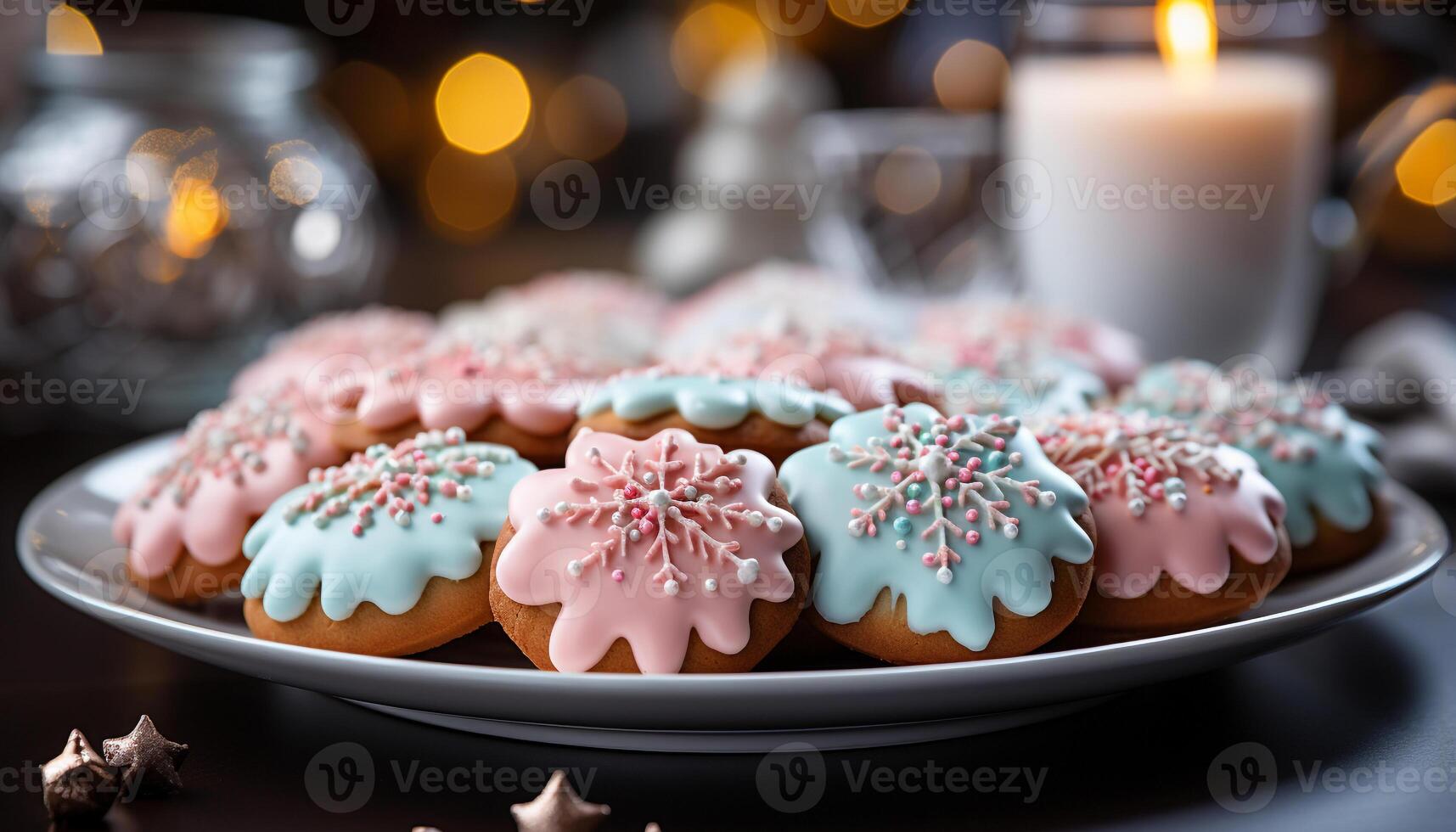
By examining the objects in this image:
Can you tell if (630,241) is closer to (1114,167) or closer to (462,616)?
(1114,167)

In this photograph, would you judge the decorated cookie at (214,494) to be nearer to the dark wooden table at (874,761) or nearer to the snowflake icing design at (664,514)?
the dark wooden table at (874,761)

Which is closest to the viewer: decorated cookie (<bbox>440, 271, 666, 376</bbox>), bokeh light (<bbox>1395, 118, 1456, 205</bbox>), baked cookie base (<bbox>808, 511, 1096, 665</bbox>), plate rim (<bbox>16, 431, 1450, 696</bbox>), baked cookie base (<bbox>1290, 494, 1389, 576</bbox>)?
plate rim (<bbox>16, 431, 1450, 696</bbox>)

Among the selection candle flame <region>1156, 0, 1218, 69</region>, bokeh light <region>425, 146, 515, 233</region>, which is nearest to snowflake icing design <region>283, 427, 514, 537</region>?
candle flame <region>1156, 0, 1218, 69</region>

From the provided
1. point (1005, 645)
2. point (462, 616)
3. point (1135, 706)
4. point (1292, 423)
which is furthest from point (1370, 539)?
point (462, 616)

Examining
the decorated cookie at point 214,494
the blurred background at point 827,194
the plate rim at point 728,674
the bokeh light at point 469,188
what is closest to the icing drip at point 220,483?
the decorated cookie at point 214,494

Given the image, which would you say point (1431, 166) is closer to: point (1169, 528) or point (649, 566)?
point (1169, 528)

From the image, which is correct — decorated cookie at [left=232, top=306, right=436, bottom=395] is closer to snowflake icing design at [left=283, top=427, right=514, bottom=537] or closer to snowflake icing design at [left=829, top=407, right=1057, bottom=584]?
snowflake icing design at [left=283, top=427, right=514, bottom=537]
